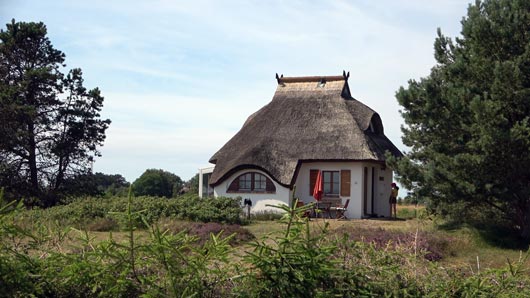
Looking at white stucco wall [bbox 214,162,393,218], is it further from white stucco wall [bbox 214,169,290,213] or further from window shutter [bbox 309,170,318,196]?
window shutter [bbox 309,170,318,196]

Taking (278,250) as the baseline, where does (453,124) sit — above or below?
above

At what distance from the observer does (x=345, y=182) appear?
27406mm

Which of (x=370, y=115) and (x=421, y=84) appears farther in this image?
(x=370, y=115)

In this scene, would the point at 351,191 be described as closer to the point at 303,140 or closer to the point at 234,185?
the point at 303,140

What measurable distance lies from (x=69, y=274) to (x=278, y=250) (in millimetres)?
1136

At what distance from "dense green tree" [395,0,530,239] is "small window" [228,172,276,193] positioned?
9633 millimetres

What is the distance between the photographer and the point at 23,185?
2961 cm

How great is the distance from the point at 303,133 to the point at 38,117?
13.1m

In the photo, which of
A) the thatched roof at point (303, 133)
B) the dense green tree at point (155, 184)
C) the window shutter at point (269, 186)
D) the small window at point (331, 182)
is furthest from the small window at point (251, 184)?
the dense green tree at point (155, 184)

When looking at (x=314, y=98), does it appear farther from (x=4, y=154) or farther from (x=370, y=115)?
(x=4, y=154)

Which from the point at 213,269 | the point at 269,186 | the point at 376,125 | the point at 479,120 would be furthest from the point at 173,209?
the point at 213,269

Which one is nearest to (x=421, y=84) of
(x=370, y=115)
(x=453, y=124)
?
(x=453, y=124)

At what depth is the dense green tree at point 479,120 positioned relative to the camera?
1653 cm

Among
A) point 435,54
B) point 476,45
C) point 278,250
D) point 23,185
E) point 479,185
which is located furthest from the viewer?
point 23,185
